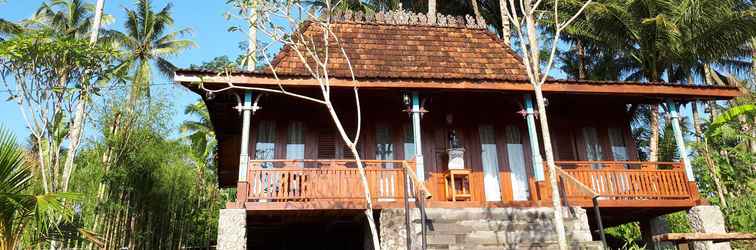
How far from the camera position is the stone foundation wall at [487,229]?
7855 mm

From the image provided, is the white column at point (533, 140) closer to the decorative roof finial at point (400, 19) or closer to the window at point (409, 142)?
the window at point (409, 142)

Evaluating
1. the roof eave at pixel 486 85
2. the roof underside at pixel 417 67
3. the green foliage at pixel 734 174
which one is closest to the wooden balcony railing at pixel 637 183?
the roof eave at pixel 486 85

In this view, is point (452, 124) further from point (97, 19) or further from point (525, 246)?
point (97, 19)

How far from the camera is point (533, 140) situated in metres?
9.45

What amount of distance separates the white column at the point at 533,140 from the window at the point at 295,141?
4.21m

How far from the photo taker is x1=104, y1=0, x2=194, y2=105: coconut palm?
23413 millimetres

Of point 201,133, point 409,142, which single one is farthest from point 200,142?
point 409,142

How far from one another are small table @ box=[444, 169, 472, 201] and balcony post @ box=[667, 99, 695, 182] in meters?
3.83

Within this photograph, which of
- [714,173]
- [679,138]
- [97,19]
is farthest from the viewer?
[97,19]

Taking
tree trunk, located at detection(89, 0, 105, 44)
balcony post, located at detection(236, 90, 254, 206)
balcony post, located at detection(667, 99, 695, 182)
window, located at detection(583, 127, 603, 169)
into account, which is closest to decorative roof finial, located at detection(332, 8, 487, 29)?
window, located at detection(583, 127, 603, 169)

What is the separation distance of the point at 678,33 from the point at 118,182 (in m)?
14.7

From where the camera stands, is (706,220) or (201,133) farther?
(201,133)

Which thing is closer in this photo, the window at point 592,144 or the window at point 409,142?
the window at point 409,142

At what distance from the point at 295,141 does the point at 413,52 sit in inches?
123
